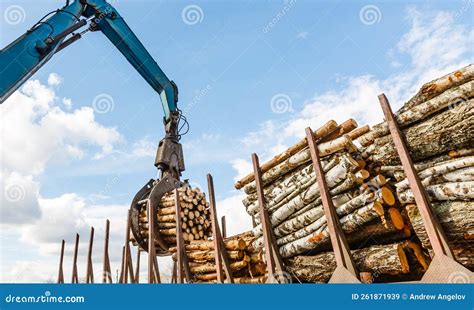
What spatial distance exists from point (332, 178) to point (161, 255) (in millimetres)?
5896

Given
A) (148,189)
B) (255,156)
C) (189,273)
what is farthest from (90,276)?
(255,156)

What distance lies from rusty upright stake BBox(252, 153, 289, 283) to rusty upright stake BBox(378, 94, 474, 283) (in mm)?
1929

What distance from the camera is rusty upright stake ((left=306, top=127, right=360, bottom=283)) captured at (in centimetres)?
347

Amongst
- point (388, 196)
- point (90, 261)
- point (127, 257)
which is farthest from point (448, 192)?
point (90, 261)

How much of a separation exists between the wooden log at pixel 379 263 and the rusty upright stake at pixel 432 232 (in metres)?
0.55

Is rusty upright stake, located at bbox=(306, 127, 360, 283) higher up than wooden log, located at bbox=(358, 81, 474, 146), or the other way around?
wooden log, located at bbox=(358, 81, 474, 146)

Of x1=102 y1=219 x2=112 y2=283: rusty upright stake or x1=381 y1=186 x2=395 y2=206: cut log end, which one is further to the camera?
x1=102 y1=219 x2=112 y2=283: rusty upright stake

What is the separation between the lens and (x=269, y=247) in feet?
14.9

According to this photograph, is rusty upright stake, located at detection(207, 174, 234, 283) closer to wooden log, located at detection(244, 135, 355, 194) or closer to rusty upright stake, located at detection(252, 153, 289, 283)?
wooden log, located at detection(244, 135, 355, 194)

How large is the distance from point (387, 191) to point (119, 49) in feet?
27.6

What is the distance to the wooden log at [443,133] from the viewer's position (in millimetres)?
3186

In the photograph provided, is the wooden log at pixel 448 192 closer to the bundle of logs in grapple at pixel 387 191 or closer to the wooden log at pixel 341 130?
the bundle of logs in grapple at pixel 387 191

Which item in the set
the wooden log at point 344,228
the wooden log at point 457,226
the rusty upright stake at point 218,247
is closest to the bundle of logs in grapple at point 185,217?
the rusty upright stake at point 218,247

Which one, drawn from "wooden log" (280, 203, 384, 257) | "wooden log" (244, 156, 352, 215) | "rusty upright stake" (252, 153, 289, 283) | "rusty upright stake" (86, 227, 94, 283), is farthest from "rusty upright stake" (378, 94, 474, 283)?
"rusty upright stake" (86, 227, 94, 283)
